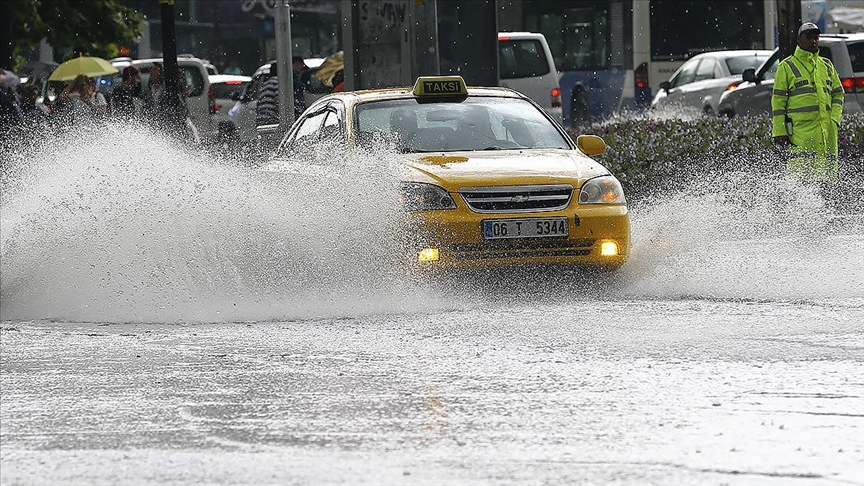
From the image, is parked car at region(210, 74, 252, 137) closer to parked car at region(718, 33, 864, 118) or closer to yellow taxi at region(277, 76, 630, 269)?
parked car at region(718, 33, 864, 118)

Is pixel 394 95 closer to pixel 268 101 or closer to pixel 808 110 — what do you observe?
pixel 808 110

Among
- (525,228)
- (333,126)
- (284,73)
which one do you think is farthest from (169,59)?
(525,228)

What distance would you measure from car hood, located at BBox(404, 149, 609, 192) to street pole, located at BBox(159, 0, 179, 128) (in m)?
11.7

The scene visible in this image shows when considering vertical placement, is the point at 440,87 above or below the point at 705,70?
above

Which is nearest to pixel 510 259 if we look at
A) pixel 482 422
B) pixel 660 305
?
pixel 660 305

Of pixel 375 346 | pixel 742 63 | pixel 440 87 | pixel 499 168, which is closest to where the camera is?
pixel 375 346

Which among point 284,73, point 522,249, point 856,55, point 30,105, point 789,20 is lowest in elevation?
point 522,249

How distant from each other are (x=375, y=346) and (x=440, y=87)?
14.7ft

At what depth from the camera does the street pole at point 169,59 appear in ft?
76.0

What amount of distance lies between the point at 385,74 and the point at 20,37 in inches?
1041

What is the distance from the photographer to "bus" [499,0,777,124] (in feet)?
114

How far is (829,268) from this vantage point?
39.1 feet

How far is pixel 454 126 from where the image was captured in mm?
12242

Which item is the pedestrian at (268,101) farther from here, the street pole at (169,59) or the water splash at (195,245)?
the water splash at (195,245)
